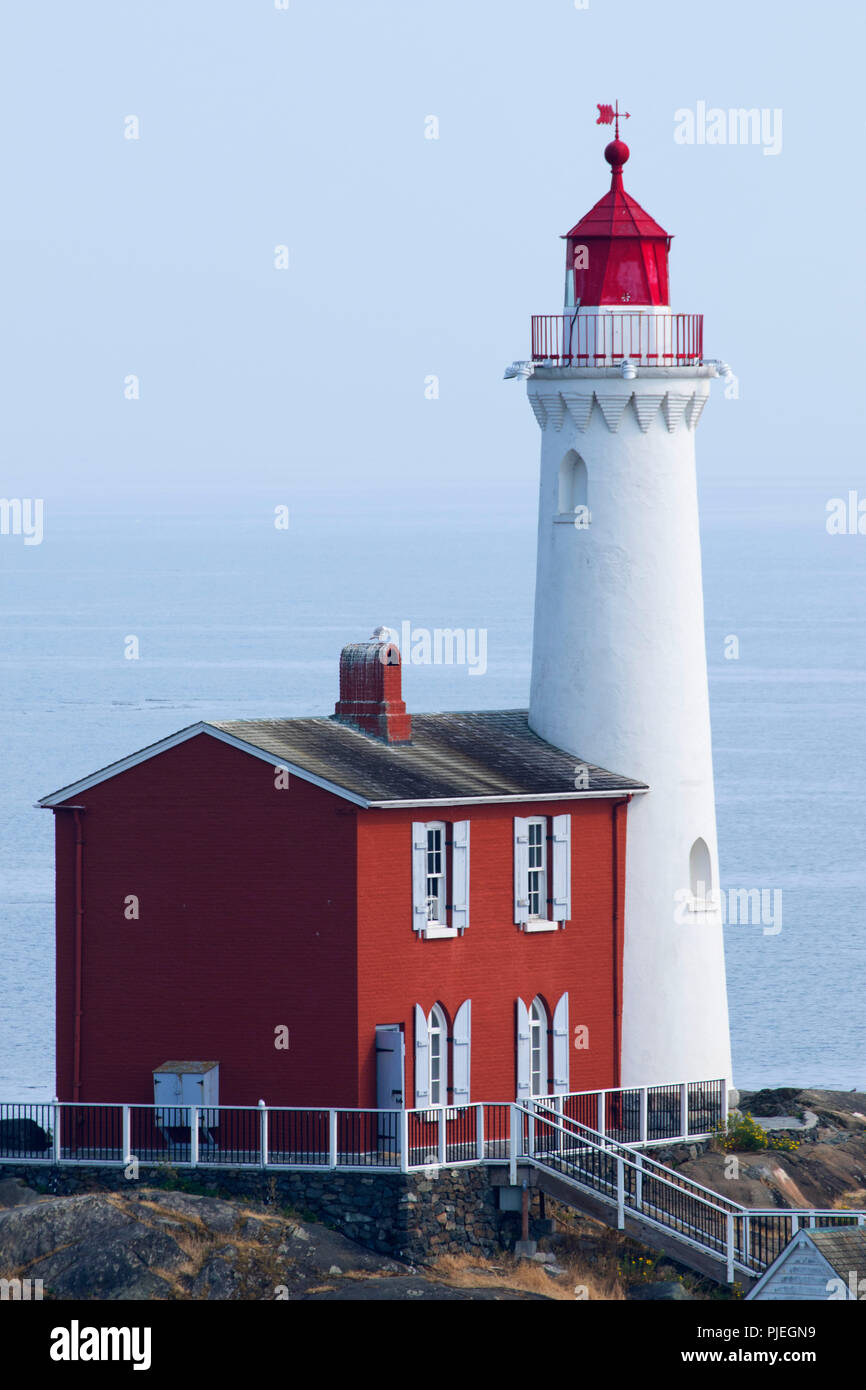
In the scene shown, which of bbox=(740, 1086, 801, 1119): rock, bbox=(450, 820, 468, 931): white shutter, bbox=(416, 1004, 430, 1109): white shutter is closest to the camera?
bbox=(416, 1004, 430, 1109): white shutter

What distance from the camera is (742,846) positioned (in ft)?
301

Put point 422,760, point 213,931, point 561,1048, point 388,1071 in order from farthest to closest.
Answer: point 561,1048 < point 422,760 < point 213,931 < point 388,1071

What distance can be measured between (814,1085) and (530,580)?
128840 mm

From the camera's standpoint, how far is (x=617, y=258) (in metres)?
48.4

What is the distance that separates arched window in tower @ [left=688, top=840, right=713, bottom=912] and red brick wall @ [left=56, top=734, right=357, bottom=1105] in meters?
6.90

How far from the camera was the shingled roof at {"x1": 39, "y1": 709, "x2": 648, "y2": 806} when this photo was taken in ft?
143

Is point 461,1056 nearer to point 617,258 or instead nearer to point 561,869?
point 561,869

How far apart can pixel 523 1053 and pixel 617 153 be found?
1402 centimetres

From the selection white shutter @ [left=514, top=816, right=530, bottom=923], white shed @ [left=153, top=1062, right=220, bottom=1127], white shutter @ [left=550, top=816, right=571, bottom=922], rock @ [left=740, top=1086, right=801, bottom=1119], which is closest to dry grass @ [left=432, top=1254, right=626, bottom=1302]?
white shed @ [left=153, top=1062, right=220, bottom=1127]

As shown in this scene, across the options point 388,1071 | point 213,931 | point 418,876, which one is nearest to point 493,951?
point 418,876

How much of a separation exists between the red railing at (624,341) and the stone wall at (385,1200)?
1267cm

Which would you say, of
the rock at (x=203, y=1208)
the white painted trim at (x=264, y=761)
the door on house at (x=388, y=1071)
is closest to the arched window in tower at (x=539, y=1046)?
the door on house at (x=388, y=1071)

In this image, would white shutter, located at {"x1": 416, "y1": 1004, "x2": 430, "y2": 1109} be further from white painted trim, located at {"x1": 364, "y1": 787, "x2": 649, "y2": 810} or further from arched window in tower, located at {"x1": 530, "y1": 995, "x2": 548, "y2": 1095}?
white painted trim, located at {"x1": 364, "y1": 787, "x2": 649, "y2": 810}
